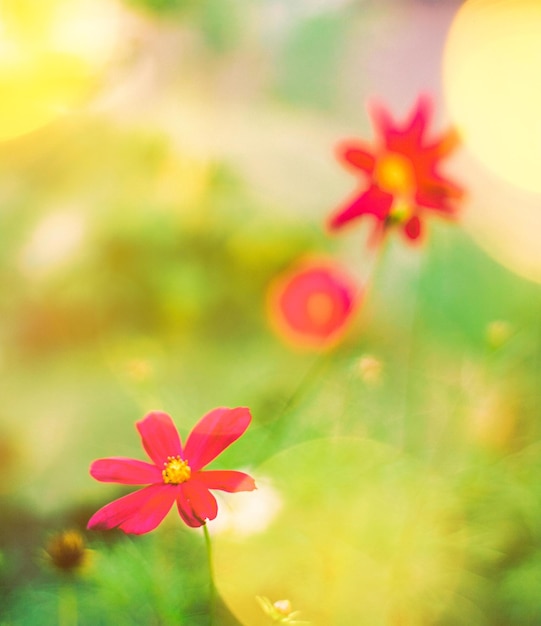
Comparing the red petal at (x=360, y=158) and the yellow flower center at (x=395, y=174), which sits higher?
the red petal at (x=360, y=158)

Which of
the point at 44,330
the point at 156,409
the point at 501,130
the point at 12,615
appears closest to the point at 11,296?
the point at 44,330

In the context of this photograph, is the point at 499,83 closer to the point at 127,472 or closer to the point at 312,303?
the point at 312,303

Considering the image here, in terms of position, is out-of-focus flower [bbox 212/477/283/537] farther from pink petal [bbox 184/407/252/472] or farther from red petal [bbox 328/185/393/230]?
red petal [bbox 328/185/393/230]

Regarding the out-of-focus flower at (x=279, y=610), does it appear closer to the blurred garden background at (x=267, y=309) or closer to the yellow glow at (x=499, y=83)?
the blurred garden background at (x=267, y=309)

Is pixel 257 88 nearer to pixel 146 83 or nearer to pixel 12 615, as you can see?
pixel 146 83

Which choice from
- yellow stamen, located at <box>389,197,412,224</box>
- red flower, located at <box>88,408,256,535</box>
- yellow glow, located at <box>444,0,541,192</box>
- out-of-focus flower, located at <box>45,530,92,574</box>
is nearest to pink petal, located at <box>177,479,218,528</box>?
red flower, located at <box>88,408,256,535</box>

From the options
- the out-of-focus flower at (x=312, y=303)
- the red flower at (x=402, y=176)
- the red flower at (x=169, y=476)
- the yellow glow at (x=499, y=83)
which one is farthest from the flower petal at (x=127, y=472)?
the yellow glow at (x=499, y=83)
